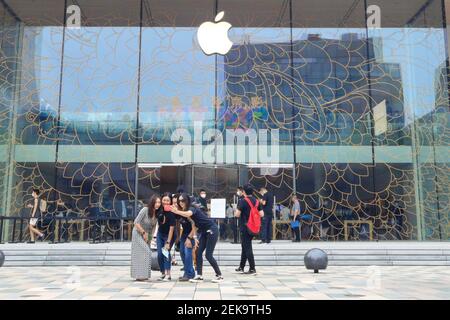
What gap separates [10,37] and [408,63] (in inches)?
505

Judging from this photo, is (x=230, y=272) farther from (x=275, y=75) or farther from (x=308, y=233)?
(x=275, y=75)

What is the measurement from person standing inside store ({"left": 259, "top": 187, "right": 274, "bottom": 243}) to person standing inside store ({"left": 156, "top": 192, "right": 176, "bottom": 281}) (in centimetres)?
460

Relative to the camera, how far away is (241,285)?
22.1ft

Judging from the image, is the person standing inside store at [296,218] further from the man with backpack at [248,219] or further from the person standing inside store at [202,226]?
the person standing inside store at [202,226]

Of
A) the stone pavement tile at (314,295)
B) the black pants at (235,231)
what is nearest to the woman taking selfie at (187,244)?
the stone pavement tile at (314,295)

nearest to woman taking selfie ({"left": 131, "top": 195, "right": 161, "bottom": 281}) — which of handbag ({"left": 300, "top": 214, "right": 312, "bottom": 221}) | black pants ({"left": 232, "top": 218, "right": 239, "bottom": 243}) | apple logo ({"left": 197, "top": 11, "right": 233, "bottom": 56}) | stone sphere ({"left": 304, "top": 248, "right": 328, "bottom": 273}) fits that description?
stone sphere ({"left": 304, "top": 248, "right": 328, "bottom": 273})

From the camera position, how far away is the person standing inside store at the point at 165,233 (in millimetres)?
7145

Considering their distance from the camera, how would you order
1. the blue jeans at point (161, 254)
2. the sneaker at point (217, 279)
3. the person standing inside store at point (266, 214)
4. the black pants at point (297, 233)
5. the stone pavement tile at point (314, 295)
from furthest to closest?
the black pants at point (297, 233)
the person standing inside store at point (266, 214)
the blue jeans at point (161, 254)
the sneaker at point (217, 279)
the stone pavement tile at point (314, 295)

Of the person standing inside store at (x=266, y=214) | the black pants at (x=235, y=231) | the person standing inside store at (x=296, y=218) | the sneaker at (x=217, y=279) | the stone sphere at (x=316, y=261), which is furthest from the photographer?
the person standing inside store at (x=296, y=218)

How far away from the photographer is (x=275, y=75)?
15.1 metres

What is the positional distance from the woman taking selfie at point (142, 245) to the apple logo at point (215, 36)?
29.8ft

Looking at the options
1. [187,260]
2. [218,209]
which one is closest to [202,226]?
[187,260]
